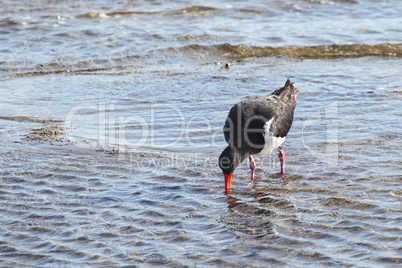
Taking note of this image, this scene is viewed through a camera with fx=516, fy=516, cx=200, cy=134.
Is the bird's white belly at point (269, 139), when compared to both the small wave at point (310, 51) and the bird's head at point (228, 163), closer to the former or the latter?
the bird's head at point (228, 163)

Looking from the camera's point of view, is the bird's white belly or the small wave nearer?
the bird's white belly

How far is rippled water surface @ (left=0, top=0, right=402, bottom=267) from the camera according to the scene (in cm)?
450

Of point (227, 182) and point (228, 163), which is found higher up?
point (228, 163)

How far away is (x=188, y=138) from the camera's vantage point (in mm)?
7199

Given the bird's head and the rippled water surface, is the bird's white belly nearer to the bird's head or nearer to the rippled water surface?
the rippled water surface

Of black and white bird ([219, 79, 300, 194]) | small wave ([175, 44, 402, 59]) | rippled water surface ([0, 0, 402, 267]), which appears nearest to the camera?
rippled water surface ([0, 0, 402, 267])

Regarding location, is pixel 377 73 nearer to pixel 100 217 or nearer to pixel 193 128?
pixel 193 128

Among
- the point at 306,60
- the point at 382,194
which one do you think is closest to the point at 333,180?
the point at 382,194

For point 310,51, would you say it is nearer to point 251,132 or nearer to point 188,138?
point 188,138

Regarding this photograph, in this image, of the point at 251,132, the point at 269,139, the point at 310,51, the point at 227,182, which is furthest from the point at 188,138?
the point at 310,51

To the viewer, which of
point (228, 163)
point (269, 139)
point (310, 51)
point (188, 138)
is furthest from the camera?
point (310, 51)

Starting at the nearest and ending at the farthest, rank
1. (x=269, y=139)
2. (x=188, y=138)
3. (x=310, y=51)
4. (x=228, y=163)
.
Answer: (x=228, y=163), (x=269, y=139), (x=188, y=138), (x=310, y=51)

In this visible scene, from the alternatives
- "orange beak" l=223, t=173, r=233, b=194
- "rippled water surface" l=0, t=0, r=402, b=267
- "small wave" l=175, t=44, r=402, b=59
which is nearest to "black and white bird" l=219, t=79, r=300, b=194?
"orange beak" l=223, t=173, r=233, b=194

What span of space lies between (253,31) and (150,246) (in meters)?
9.02
